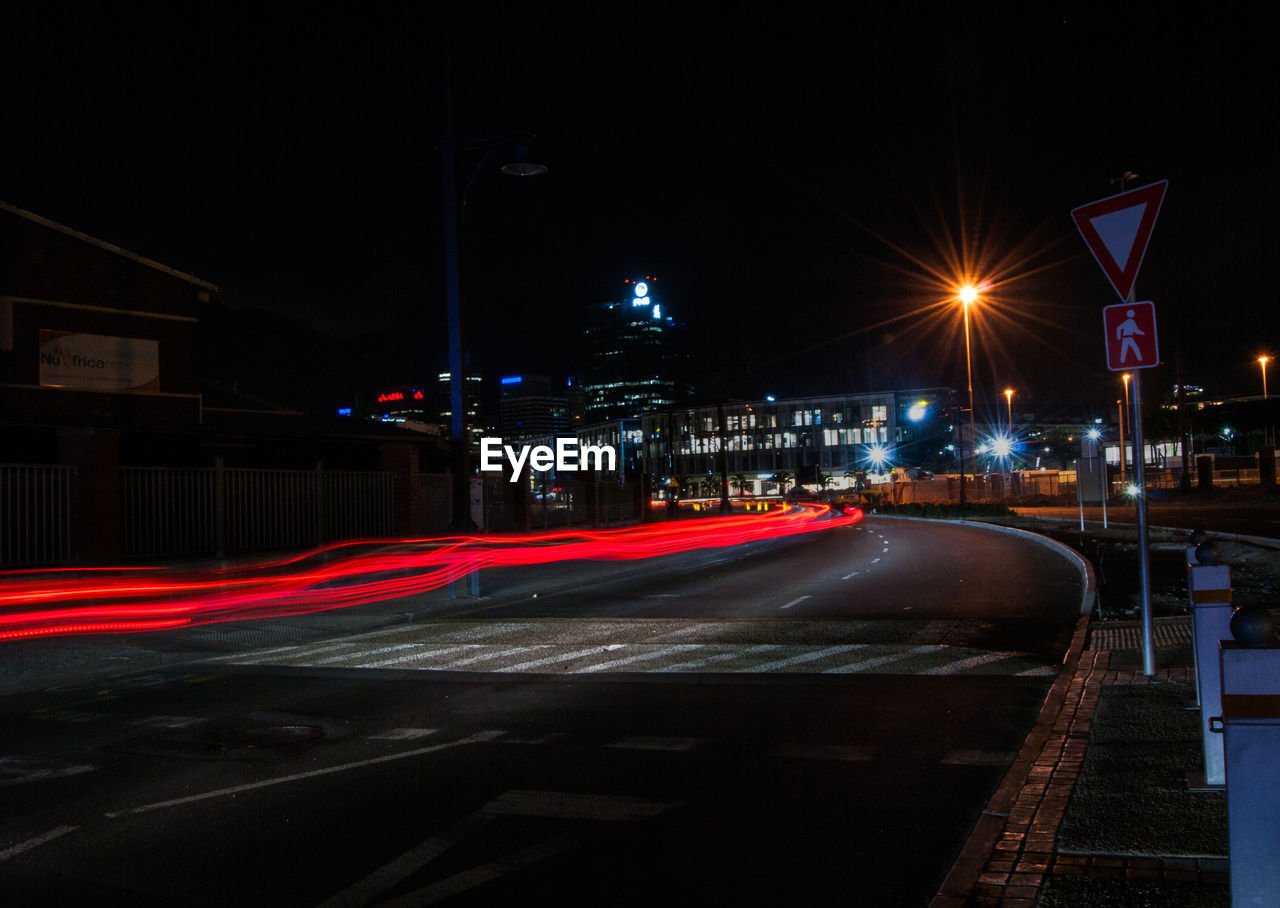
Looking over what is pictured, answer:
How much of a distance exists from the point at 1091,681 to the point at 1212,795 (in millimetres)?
3611

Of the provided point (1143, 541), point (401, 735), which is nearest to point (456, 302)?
point (401, 735)

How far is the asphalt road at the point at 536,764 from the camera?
5.27m

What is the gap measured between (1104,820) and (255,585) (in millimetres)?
16568

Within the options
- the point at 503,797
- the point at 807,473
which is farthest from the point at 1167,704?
the point at 807,473

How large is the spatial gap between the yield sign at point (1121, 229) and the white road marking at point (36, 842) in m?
8.87

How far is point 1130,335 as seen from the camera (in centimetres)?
880

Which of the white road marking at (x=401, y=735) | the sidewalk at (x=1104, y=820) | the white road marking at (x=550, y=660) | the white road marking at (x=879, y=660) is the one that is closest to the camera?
the sidewalk at (x=1104, y=820)

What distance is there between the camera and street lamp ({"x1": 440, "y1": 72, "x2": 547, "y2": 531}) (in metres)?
18.6

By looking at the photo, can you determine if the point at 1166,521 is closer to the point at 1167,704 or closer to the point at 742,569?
the point at 742,569

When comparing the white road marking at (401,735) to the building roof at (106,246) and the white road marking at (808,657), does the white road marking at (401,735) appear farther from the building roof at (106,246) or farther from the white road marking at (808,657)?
the building roof at (106,246)

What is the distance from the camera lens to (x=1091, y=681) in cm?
909

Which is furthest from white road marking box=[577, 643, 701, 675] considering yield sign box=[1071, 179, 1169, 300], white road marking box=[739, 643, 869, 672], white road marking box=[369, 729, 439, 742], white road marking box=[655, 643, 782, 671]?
yield sign box=[1071, 179, 1169, 300]

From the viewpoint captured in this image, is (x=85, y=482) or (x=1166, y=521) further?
(x=1166, y=521)

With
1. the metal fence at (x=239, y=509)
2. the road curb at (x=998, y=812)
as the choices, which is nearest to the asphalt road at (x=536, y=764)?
the road curb at (x=998, y=812)
